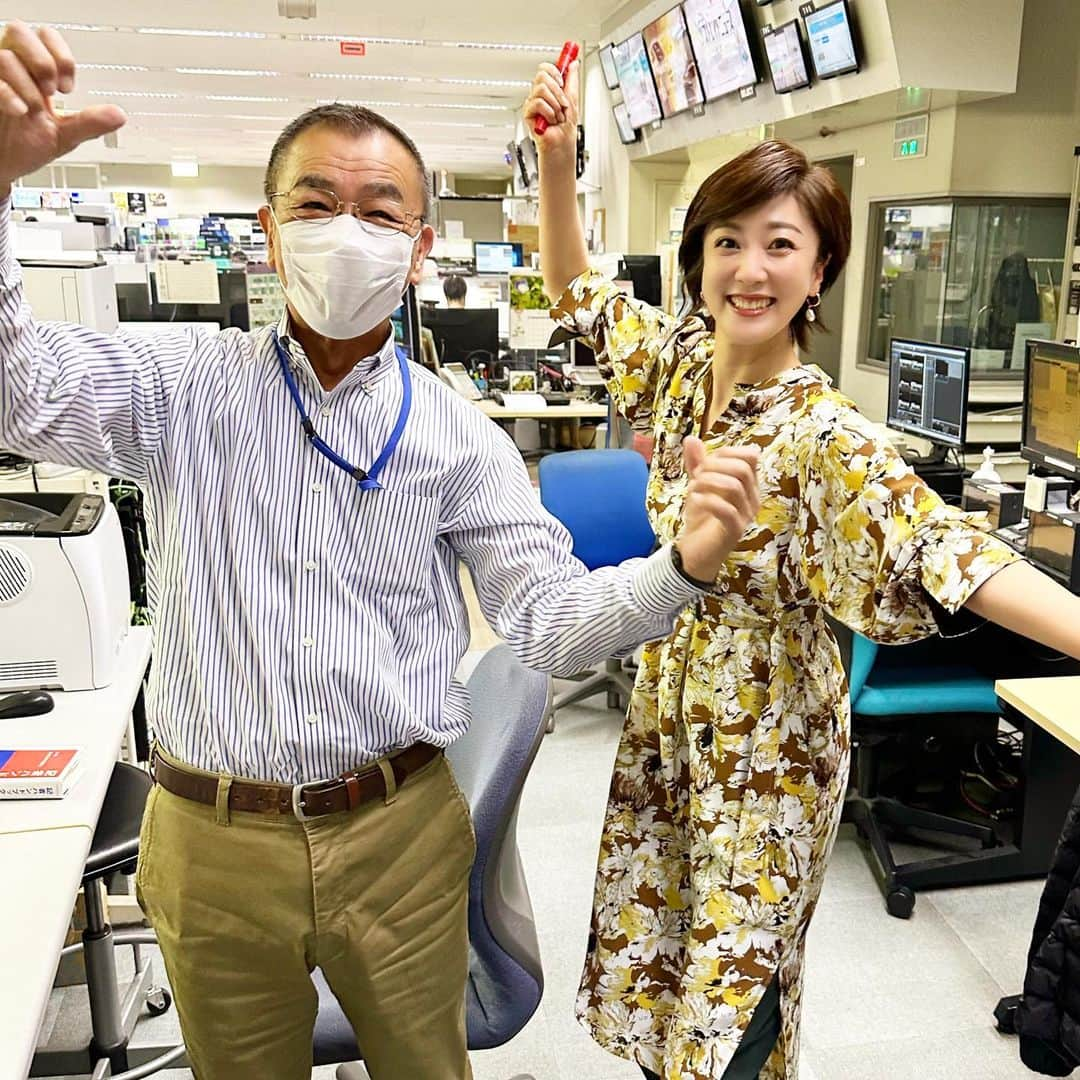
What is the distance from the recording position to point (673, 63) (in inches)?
290

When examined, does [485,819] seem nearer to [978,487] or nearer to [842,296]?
[978,487]

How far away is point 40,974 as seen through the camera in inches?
44.9

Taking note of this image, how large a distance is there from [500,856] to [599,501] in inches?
74.8

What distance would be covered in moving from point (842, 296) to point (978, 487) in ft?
13.1

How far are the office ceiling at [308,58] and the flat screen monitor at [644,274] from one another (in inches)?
126

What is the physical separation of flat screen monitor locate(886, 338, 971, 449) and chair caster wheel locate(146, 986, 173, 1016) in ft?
9.05

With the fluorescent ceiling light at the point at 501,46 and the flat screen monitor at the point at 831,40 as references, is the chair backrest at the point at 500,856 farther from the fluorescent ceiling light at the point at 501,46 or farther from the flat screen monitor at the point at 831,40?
the fluorescent ceiling light at the point at 501,46

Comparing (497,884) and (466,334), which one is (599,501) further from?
(466,334)

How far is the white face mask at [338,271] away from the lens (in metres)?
1.17

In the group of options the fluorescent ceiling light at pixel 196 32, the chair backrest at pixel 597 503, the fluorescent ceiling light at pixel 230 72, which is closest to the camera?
the chair backrest at pixel 597 503

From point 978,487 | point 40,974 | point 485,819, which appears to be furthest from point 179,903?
point 978,487

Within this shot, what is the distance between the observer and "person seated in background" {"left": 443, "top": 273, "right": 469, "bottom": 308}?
248 inches

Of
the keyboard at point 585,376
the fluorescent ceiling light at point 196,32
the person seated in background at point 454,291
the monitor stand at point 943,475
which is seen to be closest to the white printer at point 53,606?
the monitor stand at point 943,475

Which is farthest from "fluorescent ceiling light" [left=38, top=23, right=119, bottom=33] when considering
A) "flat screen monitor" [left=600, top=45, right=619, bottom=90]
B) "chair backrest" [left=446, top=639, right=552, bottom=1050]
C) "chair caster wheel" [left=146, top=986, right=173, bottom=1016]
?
"chair backrest" [left=446, top=639, right=552, bottom=1050]
